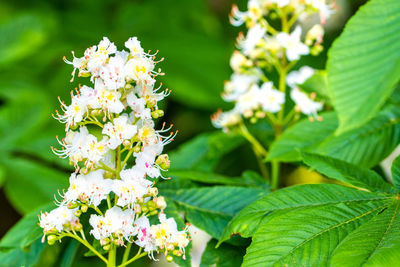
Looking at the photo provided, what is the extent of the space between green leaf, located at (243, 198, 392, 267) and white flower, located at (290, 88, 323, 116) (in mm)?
478

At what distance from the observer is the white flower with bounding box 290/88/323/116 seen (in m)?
1.27

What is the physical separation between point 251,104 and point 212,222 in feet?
1.35

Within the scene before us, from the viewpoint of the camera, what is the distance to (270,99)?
4.18ft

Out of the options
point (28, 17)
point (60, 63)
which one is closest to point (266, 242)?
point (28, 17)

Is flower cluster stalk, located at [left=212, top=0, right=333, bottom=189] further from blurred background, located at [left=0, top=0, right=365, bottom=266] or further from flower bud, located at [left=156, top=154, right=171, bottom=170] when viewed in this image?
flower bud, located at [left=156, top=154, right=171, bottom=170]

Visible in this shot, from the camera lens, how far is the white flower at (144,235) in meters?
0.80

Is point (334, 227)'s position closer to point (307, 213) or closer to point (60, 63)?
point (307, 213)

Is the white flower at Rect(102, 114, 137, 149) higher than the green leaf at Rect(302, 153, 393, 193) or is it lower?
higher

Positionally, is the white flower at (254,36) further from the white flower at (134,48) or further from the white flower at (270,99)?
the white flower at (134,48)

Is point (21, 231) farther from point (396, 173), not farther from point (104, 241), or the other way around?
point (396, 173)

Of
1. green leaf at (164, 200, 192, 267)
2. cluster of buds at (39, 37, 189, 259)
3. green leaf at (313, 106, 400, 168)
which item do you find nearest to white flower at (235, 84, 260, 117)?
green leaf at (313, 106, 400, 168)

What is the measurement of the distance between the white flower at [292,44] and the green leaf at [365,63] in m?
0.45

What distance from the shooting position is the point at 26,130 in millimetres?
1869

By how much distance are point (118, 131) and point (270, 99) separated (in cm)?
57
